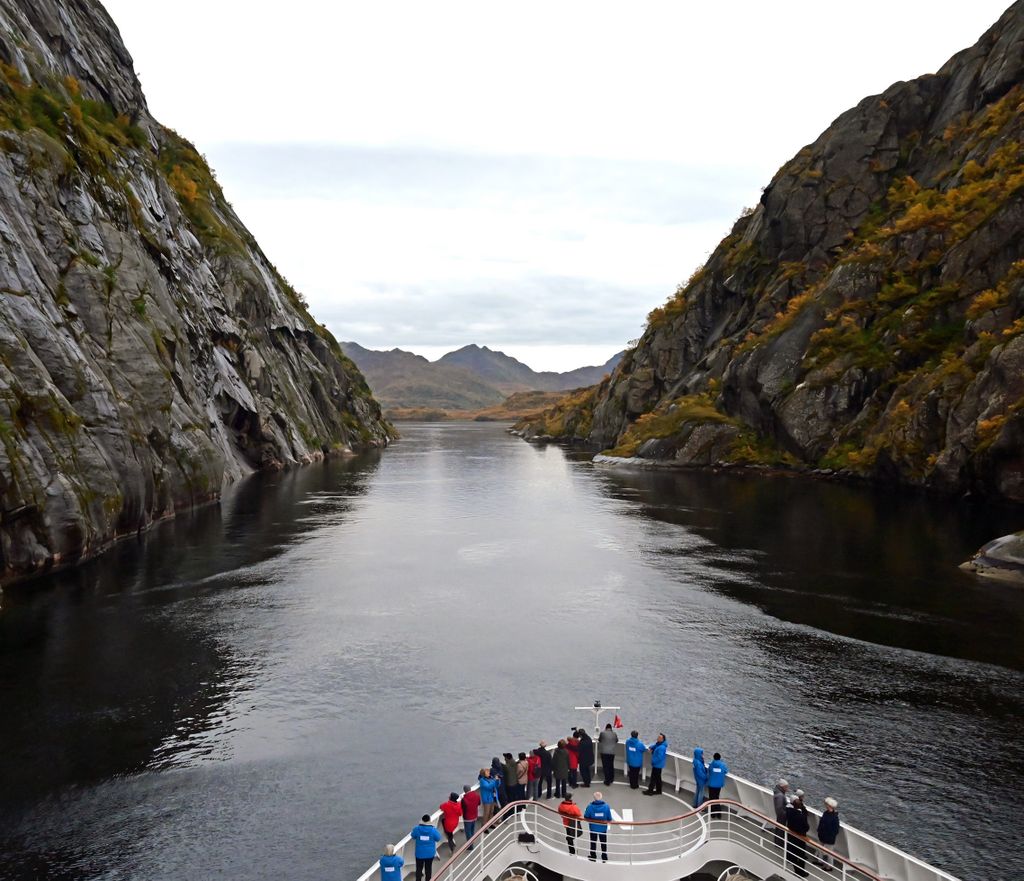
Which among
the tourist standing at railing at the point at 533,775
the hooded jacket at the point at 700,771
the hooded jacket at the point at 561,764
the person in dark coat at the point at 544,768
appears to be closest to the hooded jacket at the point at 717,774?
the hooded jacket at the point at 700,771

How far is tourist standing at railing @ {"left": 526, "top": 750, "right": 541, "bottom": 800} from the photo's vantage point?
2416 centimetres

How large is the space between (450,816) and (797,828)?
950 cm

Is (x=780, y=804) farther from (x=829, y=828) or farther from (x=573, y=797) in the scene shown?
(x=573, y=797)

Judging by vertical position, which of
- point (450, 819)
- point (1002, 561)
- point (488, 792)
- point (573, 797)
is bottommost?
point (573, 797)

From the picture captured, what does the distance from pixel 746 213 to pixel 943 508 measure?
120 metres

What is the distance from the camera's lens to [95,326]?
68.1m

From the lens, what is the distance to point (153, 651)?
40.7 metres

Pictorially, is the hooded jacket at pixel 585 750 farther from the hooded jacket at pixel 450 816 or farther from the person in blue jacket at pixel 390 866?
the person in blue jacket at pixel 390 866

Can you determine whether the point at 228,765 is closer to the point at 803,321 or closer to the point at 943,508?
the point at 943,508

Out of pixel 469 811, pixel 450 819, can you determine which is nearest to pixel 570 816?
pixel 469 811

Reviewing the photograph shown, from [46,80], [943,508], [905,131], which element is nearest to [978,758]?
[943,508]

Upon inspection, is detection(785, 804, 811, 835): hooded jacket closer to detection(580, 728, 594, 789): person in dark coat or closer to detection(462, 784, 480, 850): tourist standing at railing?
detection(580, 728, 594, 789): person in dark coat

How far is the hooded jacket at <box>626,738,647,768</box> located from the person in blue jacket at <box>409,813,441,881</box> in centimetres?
718

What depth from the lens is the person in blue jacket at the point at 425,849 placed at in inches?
781
